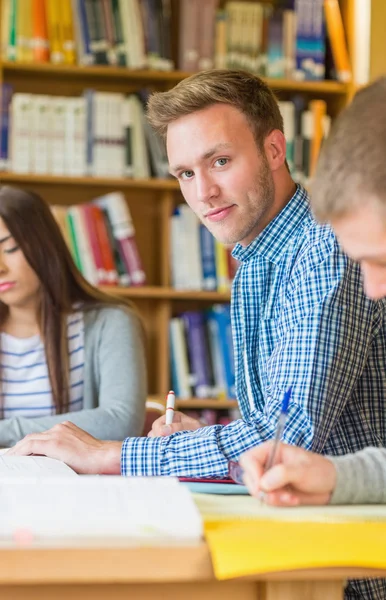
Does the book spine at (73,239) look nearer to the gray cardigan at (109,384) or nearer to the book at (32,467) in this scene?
the gray cardigan at (109,384)

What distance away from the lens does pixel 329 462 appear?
3.21 ft

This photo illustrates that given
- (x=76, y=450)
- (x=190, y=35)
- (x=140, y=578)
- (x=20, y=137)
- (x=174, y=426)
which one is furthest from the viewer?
(x=190, y=35)

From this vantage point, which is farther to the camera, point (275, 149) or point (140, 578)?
point (275, 149)

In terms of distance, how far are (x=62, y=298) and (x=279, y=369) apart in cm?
105

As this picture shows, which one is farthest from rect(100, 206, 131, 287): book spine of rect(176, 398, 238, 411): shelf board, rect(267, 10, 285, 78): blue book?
Answer: rect(267, 10, 285, 78): blue book

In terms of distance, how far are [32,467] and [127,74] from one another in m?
2.46

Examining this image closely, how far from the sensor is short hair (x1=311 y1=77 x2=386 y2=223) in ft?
2.90

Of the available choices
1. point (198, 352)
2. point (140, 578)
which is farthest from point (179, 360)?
point (140, 578)

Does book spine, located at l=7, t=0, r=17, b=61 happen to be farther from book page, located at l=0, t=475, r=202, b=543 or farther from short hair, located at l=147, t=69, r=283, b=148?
book page, located at l=0, t=475, r=202, b=543

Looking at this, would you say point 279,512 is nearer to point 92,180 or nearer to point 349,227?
point 349,227

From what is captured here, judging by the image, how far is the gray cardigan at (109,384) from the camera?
1871 mm

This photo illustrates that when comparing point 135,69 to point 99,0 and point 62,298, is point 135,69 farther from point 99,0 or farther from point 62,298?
point 62,298

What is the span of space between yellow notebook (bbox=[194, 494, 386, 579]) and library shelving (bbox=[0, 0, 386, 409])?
8.18ft

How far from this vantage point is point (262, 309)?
1506 mm
